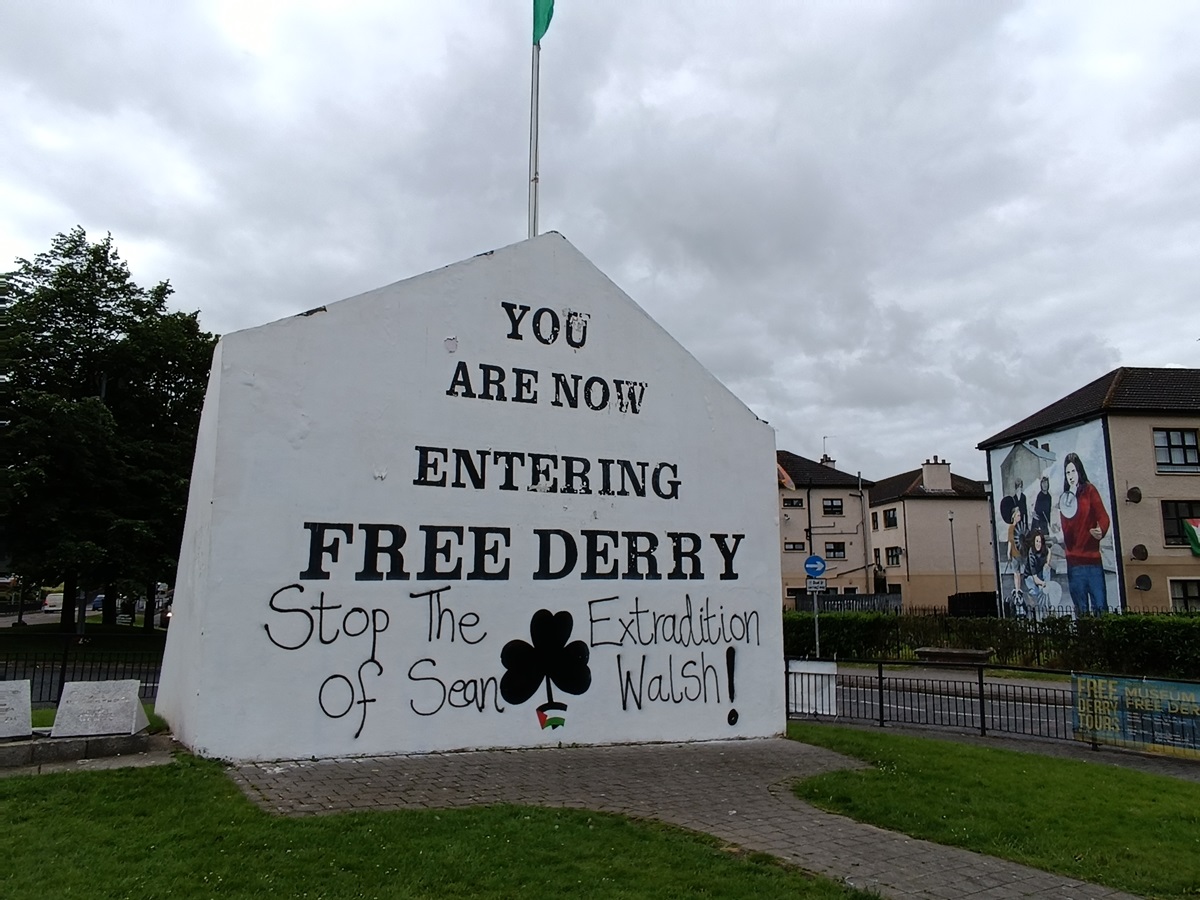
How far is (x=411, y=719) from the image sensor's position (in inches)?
396

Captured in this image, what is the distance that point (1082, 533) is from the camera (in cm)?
3158

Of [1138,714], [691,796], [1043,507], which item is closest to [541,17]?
[691,796]

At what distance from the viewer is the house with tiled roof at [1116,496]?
97.9 ft

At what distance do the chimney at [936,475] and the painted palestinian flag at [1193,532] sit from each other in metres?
20.5

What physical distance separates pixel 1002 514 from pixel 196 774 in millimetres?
35290

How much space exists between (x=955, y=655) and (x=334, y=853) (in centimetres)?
2147

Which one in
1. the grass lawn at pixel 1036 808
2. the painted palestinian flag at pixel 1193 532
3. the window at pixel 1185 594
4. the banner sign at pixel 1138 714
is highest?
the painted palestinian flag at pixel 1193 532

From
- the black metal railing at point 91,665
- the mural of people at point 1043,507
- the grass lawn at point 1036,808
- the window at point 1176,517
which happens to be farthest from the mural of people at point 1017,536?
the black metal railing at point 91,665

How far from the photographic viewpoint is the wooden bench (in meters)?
23.5

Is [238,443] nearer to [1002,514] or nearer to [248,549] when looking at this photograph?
[248,549]

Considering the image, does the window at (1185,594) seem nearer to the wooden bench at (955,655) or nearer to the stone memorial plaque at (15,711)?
the wooden bench at (955,655)

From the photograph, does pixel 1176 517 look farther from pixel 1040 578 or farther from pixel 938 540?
pixel 938 540

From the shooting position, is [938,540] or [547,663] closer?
[547,663]

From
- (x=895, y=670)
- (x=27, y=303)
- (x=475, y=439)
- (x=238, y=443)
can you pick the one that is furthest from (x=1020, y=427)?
(x=27, y=303)
